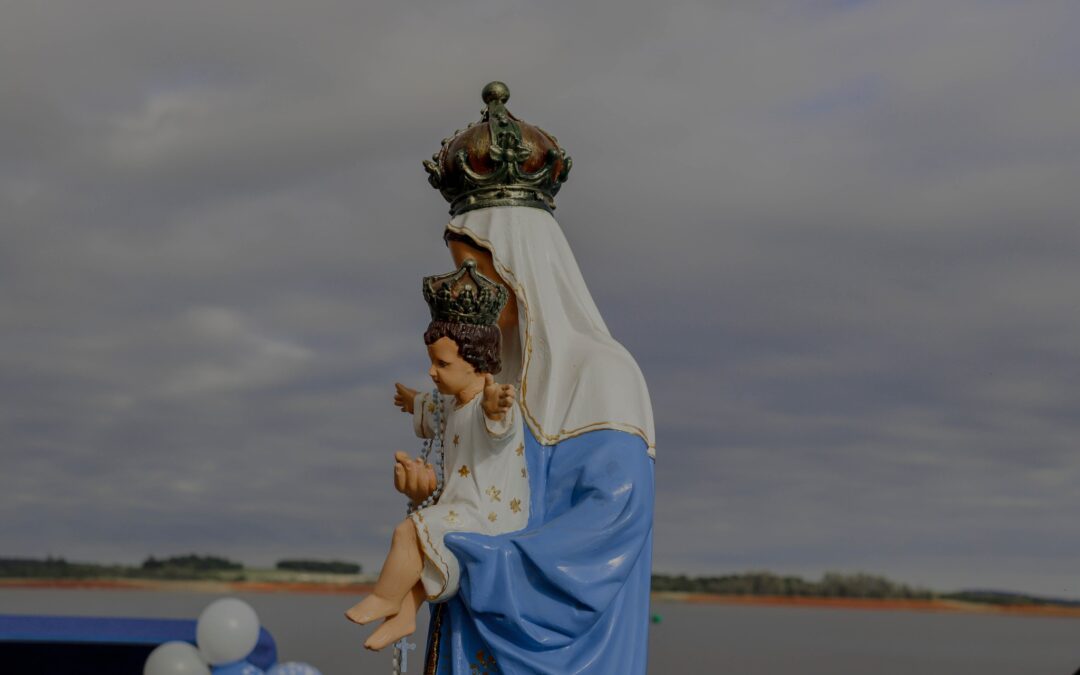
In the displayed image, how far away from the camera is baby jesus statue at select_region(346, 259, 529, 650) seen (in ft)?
14.9

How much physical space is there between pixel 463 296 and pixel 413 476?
2.28 feet

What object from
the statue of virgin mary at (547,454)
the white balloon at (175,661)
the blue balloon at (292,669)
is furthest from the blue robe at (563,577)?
the blue balloon at (292,669)

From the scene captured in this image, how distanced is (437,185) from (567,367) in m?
1.08

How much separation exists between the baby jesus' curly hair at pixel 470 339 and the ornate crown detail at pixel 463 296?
0.03 metres

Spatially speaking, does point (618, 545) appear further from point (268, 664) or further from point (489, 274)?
point (268, 664)

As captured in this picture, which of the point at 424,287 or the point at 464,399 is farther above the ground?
the point at 424,287

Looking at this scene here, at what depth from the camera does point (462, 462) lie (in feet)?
15.9

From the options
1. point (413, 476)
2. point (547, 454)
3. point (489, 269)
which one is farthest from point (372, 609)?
point (489, 269)

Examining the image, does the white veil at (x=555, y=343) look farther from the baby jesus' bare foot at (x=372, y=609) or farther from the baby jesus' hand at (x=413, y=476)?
the baby jesus' bare foot at (x=372, y=609)

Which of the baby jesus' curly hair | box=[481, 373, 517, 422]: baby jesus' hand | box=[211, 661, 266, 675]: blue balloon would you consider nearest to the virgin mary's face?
the baby jesus' curly hair

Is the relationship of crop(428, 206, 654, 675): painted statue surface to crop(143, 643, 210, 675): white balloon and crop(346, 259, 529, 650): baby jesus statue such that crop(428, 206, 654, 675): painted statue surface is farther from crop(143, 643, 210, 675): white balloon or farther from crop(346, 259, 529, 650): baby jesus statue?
crop(143, 643, 210, 675): white balloon

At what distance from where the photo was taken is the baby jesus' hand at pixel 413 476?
189 inches

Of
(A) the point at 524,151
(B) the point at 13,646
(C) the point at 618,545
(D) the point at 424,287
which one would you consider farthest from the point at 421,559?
(B) the point at 13,646

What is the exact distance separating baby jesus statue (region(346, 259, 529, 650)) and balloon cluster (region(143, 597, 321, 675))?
5.27m
